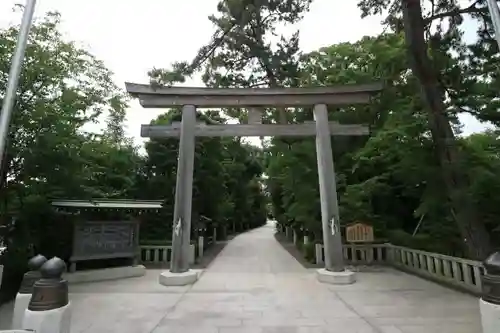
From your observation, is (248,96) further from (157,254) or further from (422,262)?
(422,262)

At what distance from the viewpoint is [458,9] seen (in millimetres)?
7445

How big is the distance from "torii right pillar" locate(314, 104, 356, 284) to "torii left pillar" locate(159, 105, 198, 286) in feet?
11.1

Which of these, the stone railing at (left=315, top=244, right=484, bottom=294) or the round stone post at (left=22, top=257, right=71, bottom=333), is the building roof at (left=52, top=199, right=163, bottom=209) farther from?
the stone railing at (left=315, top=244, right=484, bottom=294)

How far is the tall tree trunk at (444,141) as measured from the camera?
6.83 m

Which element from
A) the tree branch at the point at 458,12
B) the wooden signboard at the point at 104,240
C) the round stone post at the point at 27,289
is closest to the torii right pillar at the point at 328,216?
the tree branch at the point at 458,12

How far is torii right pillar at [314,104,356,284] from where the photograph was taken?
8.37 meters

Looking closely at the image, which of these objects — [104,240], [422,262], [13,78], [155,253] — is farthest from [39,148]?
[422,262]

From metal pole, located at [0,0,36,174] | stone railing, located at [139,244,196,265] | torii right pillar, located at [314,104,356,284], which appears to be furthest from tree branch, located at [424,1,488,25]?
stone railing, located at [139,244,196,265]

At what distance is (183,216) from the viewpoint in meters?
8.71

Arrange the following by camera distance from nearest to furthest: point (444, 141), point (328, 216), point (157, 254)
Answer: point (444, 141)
point (328, 216)
point (157, 254)

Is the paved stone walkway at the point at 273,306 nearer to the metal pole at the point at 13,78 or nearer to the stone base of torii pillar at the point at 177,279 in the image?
the stone base of torii pillar at the point at 177,279

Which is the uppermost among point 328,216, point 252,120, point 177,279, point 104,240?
point 252,120

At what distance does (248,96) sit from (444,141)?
195 inches

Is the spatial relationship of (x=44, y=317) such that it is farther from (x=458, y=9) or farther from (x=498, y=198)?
(x=458, y=9)
